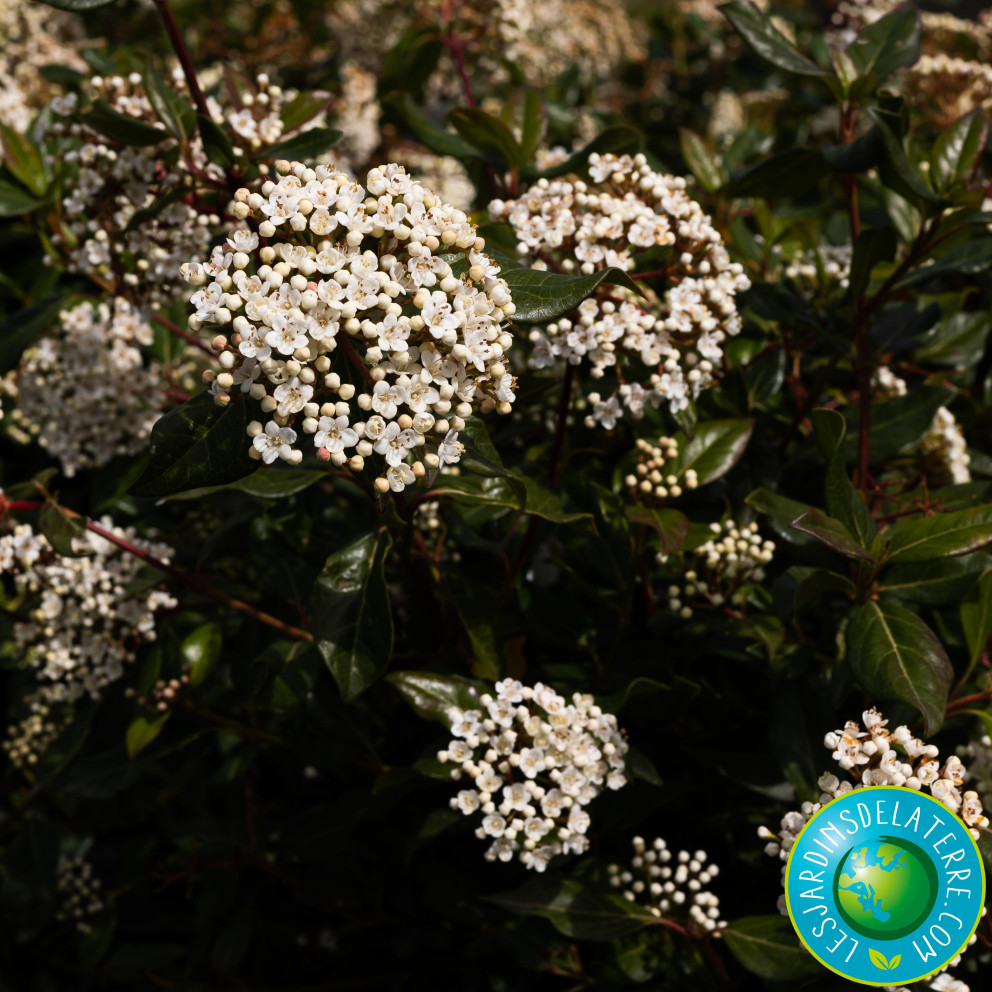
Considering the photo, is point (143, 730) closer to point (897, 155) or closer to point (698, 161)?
point (897, 155)

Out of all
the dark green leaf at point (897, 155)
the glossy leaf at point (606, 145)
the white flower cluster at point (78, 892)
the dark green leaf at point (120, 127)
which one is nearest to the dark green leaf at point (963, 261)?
the dark green leaf at point (897, 155)

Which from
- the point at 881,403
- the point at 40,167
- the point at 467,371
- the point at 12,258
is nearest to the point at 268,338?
the point at 467,371

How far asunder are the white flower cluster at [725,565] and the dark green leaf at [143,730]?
1525 millimetres

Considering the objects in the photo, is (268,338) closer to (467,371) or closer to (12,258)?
(467,371)

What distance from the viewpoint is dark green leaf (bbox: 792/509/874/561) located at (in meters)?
1.87

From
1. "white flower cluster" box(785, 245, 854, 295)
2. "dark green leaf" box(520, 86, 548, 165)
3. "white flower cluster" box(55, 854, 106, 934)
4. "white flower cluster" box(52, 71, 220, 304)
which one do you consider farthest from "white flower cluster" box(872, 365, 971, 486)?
"white flower cluster" box(55, 854, 106, 934)

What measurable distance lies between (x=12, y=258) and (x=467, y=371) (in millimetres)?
3496

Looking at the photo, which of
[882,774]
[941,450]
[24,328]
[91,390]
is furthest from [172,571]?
[941,450]

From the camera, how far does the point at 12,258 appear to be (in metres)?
4.27

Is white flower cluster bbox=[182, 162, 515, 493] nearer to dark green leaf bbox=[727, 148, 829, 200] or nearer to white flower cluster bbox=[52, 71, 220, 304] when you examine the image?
white flower cluster bbox=[52, 71, 220, 304]

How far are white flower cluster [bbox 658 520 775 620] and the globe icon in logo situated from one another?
2.84 feet

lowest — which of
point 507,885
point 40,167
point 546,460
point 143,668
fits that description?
point 507,885

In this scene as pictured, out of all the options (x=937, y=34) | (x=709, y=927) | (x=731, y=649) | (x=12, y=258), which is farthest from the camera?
(x=937, y=34)

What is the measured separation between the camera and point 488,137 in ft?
9.36
